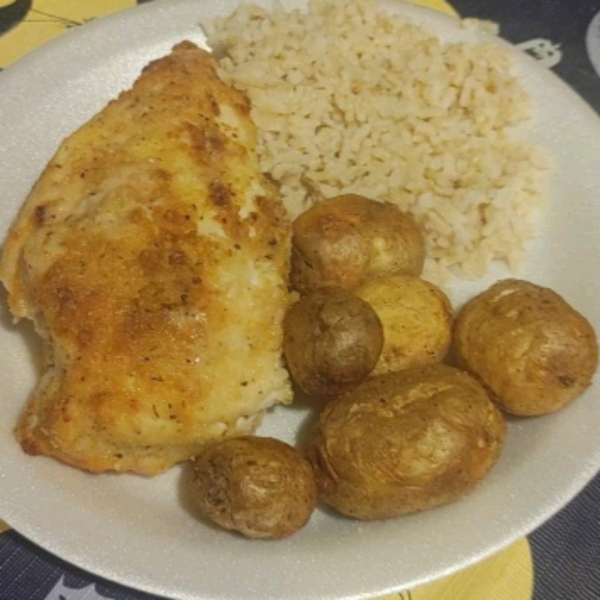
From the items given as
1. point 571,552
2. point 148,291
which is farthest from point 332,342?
point 571,552

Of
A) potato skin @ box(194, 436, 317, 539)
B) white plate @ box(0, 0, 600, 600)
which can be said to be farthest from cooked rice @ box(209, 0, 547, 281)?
potato skin @ box(194, 436, 317, 539)

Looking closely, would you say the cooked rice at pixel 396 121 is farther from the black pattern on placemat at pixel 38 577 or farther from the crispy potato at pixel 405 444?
the black pattern on placemat at pixel 38 577

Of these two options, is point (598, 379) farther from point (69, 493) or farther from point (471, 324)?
point (69, 493)

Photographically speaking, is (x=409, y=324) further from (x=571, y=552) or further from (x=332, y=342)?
(x=571, y=552)

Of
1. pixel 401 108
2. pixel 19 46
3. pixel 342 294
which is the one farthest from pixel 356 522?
pixel 19 46

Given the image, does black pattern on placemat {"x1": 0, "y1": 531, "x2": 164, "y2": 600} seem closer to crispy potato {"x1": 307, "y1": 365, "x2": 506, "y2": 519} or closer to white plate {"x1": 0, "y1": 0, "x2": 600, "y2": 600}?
white plate {"x1": 0, "y1": 0, "x2": 600, "y2": 600}
